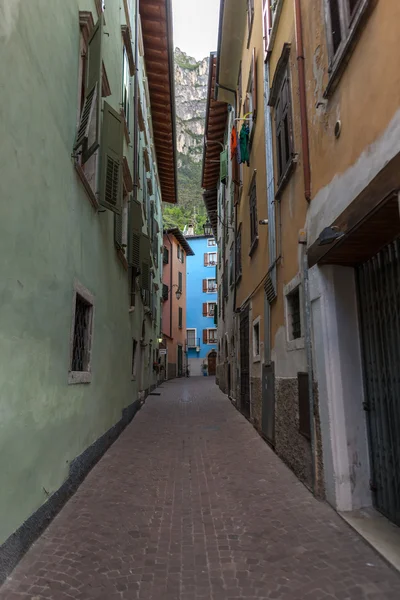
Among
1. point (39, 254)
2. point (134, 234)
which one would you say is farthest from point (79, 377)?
point (134, 234)

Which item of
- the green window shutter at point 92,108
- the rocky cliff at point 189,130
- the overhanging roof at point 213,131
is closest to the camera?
the green window shutter at point 92,108

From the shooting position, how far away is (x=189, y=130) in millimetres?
90125

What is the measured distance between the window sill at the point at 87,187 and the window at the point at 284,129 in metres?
Result: 2.72

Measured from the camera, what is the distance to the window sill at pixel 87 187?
207 inches

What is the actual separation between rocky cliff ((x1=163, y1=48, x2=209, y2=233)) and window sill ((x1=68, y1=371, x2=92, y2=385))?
197 feet

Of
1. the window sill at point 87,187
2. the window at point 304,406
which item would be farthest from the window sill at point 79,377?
the window at point 304,406

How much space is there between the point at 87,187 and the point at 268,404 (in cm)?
456

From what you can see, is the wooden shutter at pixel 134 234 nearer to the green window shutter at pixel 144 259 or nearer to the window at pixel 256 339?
Answer: the green window shutter at pixel 144 259

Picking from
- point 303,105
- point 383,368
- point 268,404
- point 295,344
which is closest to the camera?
point 383,368

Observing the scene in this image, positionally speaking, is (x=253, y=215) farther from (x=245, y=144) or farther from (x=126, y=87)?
(x=126, y=87)

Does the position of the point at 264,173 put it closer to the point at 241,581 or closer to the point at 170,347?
the point at 241,581

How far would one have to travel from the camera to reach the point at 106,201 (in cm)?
627

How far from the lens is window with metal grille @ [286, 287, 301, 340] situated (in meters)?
6.03

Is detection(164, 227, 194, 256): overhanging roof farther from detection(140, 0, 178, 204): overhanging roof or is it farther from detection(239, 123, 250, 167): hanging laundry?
detection(239, 123, 250, 167): hanging laundry
